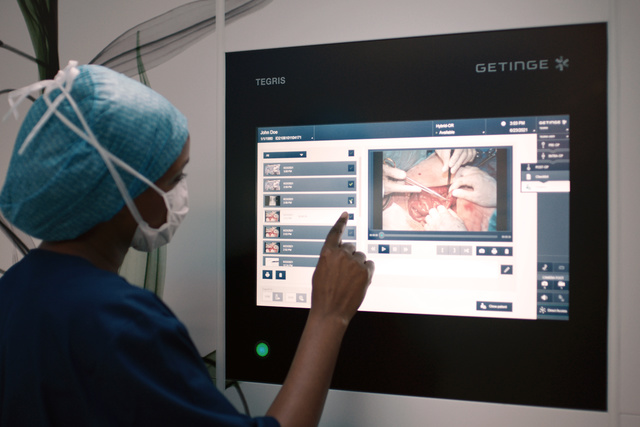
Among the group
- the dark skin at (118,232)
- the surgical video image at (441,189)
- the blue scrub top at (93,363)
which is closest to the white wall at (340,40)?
the surgical video image at (441,189)

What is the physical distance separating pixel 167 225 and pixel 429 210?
611 millimetres

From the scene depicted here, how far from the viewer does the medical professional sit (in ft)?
1.85

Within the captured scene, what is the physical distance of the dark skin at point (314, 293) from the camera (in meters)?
0.68

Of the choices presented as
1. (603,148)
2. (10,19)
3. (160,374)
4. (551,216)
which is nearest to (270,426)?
(160,374)

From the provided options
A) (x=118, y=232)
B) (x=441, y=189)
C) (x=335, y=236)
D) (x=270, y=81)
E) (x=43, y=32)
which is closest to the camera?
(x=118, y=232)

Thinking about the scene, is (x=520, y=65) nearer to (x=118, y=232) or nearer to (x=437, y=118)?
(x=437, y=118)

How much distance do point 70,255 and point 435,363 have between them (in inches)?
32.7

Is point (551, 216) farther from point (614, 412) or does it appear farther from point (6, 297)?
point (6, 297)

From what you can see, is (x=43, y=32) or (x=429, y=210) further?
(x=43, y=32)

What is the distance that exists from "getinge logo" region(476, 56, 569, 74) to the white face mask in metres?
0.75

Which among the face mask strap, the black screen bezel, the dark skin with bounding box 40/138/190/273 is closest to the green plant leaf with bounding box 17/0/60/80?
the black screen bezel

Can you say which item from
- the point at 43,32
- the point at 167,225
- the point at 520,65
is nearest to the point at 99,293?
the point at 167,225

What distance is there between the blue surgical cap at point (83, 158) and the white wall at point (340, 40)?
45cm

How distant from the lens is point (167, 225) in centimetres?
78
